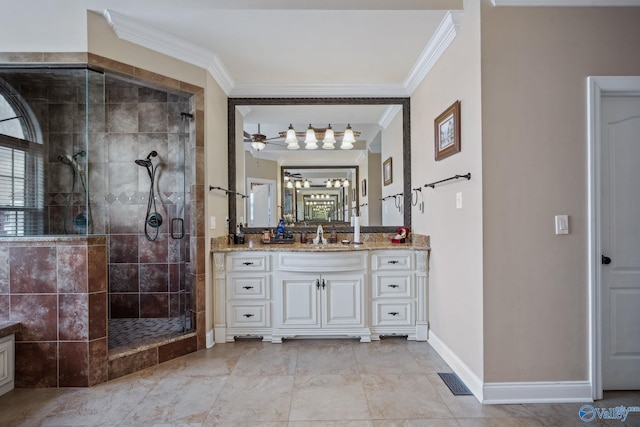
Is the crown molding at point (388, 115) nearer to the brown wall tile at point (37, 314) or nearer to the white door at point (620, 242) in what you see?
the white door at point (620, 242)

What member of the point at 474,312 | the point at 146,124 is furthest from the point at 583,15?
the point at 146,124

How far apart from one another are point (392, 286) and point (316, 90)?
2.12 m

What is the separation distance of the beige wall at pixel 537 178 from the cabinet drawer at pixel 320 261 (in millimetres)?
1216

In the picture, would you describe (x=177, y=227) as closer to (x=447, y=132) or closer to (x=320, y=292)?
(x=320, y=292)

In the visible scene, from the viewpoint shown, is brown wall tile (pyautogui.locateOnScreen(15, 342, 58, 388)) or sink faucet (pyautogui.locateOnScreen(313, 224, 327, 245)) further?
sink faucet (pyautogui.locateOnScreen(313, 224, 327, 245))

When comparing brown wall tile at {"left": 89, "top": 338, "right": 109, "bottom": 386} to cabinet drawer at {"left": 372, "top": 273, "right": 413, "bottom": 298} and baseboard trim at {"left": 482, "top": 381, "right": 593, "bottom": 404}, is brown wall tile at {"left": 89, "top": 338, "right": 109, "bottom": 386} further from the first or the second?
baseboard trim at {"left": 482, "top": 381, "right": 593, "bottom": 404}

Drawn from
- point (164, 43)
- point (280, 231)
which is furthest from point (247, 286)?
point (164, 43)

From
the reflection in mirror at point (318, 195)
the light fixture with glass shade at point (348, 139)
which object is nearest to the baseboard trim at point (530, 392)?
the reflection in mirror at point (318, 195)

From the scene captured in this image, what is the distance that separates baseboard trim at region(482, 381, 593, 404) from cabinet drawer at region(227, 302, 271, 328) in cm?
184

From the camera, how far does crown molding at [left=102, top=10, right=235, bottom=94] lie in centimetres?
233

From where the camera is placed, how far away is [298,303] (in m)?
3.02

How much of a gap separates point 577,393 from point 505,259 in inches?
37.0

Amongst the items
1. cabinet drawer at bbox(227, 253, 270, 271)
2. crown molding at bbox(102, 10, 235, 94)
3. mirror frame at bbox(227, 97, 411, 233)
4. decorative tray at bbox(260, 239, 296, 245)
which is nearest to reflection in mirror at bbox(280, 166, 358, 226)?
decorative tray at bbox(260, 239, 296, 245)

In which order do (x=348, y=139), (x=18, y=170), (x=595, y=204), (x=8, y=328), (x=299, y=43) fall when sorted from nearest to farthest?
(x=595, y=204)
(x=8, y=328)
(x=18, y=170)
(x=299, y=43)
(x=348, y=139)
